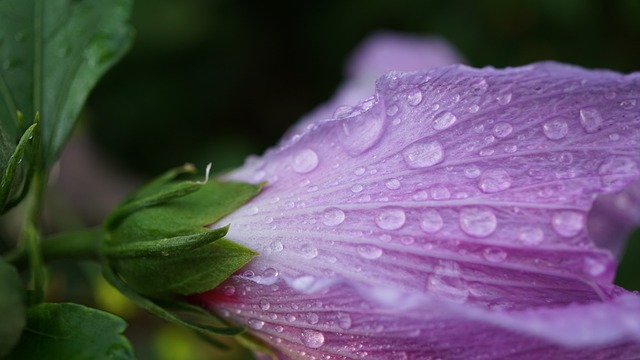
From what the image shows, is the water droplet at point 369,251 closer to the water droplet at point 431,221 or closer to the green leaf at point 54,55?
the water droplet at point 431,221

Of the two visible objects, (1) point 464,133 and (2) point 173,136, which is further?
(2) point 173,136

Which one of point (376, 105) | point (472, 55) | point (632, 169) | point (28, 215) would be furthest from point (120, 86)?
point (632, 169)

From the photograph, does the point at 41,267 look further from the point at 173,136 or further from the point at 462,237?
the point at 173,136

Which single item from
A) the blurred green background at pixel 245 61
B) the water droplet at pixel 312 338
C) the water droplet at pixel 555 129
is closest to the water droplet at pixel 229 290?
the water droplet at pixel 312 338

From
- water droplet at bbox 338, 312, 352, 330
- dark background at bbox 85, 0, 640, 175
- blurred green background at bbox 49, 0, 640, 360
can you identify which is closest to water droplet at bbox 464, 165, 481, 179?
water droplet at bbox 338, 312, 352, 330

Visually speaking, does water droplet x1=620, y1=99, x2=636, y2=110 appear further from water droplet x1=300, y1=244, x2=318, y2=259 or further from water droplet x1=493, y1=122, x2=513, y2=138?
water droplet x1=300, y1=244, x2=318, y2=259

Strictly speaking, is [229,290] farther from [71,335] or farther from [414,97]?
[414,97]

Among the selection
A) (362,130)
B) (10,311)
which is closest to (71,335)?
Result: (10,311)
